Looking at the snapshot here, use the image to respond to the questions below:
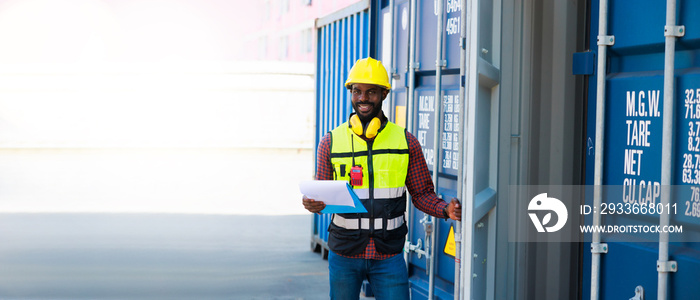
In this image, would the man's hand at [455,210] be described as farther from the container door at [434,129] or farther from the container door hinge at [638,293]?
the container door at [434,129]

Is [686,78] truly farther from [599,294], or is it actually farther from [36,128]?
[36,128]

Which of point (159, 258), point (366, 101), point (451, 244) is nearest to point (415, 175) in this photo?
point (366, 101)

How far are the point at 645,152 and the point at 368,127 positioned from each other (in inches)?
52.8

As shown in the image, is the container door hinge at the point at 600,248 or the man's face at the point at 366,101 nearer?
the container door hinge at the point at 600,248

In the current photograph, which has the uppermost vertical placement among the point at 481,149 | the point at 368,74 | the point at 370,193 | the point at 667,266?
the point at 368,74

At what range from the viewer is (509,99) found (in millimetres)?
4660

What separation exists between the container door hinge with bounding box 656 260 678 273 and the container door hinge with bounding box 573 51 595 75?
1112mm

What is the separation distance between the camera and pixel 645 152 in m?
3.68

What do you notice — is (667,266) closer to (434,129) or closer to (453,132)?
(453,132)

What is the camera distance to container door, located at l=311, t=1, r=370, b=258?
805 cm

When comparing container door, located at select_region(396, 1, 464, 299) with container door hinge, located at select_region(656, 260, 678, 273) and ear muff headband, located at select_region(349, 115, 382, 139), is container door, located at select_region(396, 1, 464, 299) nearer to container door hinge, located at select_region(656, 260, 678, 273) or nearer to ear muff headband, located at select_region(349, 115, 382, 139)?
ear muff headband, located at select_region(349, 115, 382, 139)

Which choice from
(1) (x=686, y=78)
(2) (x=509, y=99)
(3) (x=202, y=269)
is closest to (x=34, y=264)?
(3) (x=202, y=269)

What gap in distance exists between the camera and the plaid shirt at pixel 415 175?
4.28m
